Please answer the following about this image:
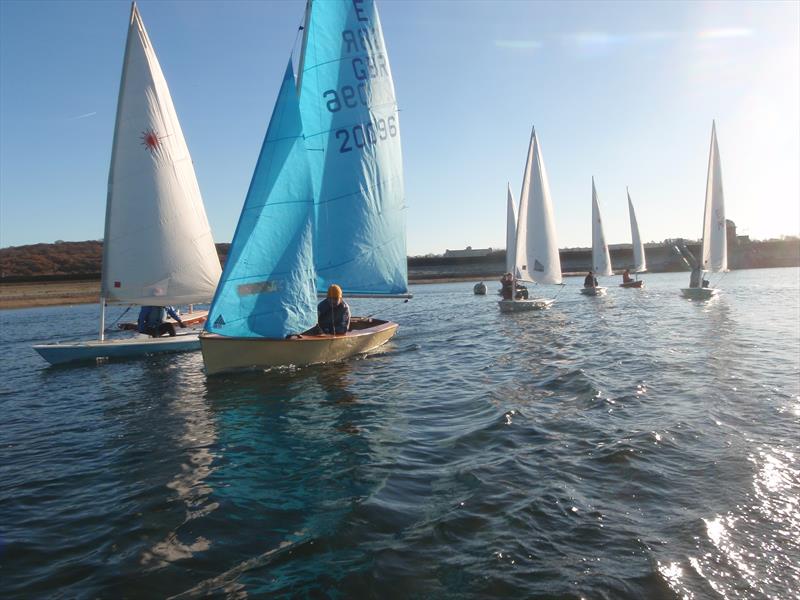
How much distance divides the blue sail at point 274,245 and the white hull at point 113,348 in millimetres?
6120

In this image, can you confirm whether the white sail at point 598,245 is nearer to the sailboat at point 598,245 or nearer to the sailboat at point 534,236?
the sailboat at point 598,245

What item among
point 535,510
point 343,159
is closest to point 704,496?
point 535,510

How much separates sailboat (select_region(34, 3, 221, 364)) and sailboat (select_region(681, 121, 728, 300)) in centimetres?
2979

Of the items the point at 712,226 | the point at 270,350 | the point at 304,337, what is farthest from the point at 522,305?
the point at 270,350

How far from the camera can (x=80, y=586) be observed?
4.11 metres

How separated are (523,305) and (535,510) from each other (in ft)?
74.3

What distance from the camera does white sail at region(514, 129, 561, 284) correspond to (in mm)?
27391

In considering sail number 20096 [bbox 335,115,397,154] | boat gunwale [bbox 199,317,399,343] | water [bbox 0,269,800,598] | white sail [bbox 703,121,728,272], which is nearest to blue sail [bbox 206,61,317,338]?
boat gunwale [bbox 199,317,399,343]

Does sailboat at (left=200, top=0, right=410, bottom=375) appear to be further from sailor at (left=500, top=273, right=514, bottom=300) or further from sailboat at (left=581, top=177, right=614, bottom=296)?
sailboat at (left=581, top=177, right=614, bottom=296)

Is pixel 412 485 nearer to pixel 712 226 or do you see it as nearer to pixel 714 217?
pixel 712 226

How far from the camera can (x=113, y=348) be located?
16609 mm

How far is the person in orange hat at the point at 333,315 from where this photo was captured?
45.5 ft

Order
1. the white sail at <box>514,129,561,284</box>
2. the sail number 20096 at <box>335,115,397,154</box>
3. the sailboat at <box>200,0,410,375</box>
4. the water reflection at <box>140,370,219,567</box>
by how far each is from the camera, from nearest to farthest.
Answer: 1. the water reflection at <box>140,370,219,567</box>
2. the sailboat at <box>200,0,410,375</box>
3. the sail number 20096 at <box>335,115,397,154</box>
4. the white sail at <box>514,129,561,284</box>

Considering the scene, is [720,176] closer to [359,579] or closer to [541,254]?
[541,254]
